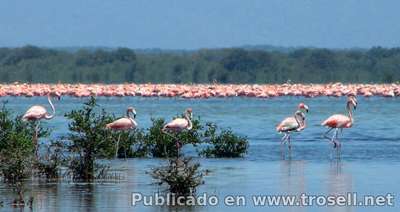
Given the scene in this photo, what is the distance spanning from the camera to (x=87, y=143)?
22.0 metres

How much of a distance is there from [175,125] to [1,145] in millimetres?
4571

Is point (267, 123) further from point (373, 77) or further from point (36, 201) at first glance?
point (373, 77)

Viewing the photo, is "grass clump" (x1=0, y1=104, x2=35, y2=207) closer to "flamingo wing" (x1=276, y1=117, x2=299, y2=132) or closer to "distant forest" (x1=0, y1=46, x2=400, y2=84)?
"flamingo wing" (x1=276, y1=117, x2=299, y2=132)

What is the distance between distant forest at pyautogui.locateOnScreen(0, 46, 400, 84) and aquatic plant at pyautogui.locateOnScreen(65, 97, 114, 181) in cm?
8167

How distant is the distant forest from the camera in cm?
10950

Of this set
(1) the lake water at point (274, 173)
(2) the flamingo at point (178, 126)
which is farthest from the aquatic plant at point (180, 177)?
(2) the flamingo at point (178, 126)

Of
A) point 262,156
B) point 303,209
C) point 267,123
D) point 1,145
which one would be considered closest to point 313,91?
point 267,123

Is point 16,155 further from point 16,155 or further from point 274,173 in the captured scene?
point 274,173

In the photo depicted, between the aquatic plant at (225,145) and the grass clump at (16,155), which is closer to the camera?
the grass clump at (16,155)

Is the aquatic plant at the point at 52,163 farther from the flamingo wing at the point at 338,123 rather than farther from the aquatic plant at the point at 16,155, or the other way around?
the flamingo wing at the point at 338,123

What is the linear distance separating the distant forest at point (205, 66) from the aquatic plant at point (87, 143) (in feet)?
268

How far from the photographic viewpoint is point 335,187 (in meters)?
20.4

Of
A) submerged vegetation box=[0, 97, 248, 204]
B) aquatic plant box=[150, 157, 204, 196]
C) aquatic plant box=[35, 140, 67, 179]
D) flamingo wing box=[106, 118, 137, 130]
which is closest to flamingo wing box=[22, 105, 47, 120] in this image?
submerged vegetation box=[0, 97, 248, 204]

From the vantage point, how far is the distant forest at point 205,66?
109500mm
